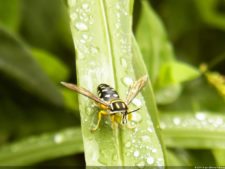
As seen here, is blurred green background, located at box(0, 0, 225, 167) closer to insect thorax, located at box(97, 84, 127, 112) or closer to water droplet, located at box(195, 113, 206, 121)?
water droplet, located at box(195, 113, 206, 121)

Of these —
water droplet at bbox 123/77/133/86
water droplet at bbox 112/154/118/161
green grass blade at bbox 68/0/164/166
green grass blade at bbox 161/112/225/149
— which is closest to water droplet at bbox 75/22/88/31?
green grass blade at bbox 68/0/164/166

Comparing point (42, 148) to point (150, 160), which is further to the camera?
point (42, 148)

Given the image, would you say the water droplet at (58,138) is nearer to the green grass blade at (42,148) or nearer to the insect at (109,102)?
the green grass blade at (42,148)

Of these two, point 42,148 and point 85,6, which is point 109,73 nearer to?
point 85,6

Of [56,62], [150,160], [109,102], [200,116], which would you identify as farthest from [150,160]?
[56,62]

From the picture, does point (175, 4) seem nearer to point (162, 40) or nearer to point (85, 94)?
point (162, 40)

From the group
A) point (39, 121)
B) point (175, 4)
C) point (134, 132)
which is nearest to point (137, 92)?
point (134, 132)

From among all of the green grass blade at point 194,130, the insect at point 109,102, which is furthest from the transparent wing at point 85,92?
the green grass blade at point 194,130
